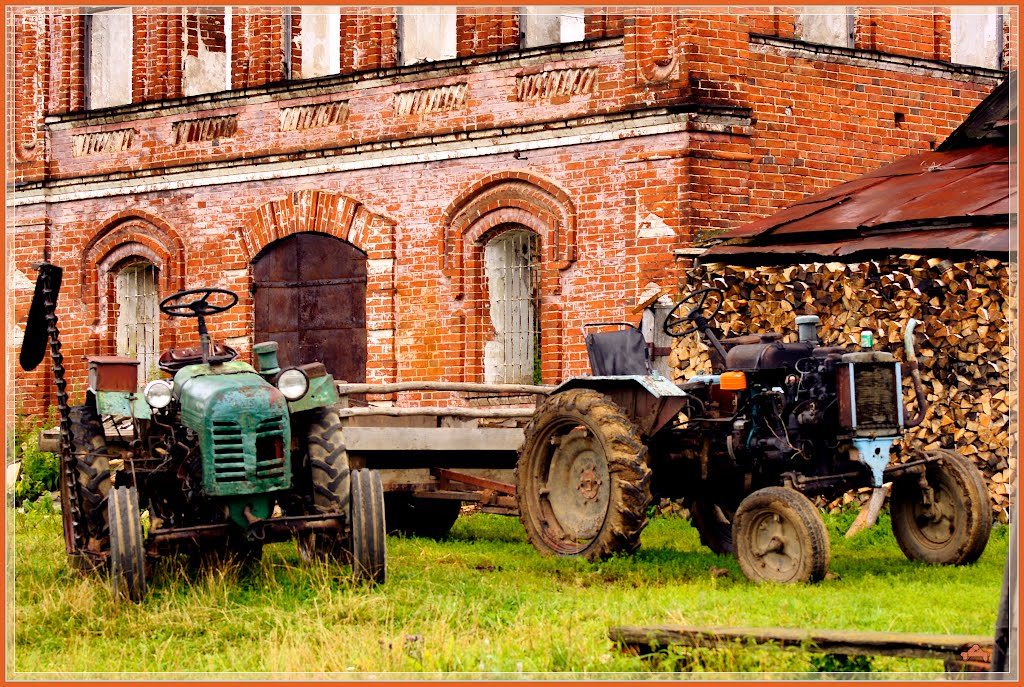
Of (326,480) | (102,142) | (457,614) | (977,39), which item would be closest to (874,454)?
(457,614)

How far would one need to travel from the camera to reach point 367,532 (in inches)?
345

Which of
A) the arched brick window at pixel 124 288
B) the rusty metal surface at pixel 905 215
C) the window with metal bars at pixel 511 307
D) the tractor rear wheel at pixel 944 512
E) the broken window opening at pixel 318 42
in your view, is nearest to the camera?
the tractor rear wheel at pixel 944 512

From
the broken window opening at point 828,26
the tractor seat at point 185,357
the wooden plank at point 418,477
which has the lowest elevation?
the wooden plank at point 418,477

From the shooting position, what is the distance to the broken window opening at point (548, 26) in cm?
1539

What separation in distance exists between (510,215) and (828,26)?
3.86 metres

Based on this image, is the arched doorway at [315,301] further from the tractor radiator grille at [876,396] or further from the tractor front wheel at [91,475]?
the tractor radiator grille at [876,396]

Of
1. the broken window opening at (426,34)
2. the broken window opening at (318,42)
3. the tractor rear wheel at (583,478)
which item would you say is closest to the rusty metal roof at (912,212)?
the tractor rear wheel at (583,478)

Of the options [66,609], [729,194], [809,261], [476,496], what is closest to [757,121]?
[729,194]

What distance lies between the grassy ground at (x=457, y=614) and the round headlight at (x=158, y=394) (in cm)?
105

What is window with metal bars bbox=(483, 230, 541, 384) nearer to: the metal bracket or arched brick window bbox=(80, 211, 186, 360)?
arched brick window bbox=(80, 211, 186, 360)

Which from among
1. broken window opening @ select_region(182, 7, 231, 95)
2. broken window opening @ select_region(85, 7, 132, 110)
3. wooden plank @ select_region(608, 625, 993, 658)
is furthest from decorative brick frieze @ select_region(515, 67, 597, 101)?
wooden plank @ select_region(608, 625, 993, 658)

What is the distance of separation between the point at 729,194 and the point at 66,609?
828cm

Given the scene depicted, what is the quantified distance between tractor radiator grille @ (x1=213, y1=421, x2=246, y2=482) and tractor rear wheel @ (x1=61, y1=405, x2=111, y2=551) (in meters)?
0.84

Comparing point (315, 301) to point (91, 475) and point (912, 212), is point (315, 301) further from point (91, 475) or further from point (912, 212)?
point (91, 475)
